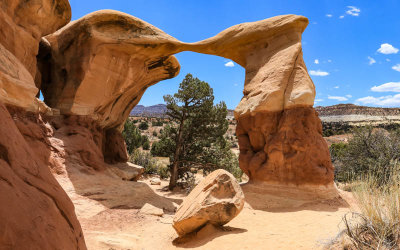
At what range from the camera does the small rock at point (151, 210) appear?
7.70m

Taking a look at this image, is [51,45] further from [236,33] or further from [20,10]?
[236,33]

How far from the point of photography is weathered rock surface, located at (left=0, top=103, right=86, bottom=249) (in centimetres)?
137

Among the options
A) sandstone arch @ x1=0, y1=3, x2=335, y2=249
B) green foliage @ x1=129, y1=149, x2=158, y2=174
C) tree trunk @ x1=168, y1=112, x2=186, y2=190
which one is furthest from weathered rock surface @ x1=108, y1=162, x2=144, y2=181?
green foliage @ x1=129, y1=149, x2=158, y2=174

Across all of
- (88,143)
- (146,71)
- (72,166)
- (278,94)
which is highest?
(146,71)

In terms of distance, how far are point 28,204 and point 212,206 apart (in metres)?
4.28

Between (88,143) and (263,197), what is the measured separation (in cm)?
699

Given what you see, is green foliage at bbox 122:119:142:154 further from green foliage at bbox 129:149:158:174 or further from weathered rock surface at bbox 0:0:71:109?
weathered rock surface at bbox 0:0:71:109

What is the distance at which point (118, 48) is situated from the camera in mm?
10523

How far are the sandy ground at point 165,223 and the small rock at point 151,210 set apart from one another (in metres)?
0.19

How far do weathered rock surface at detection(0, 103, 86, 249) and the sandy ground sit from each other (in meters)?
3.35

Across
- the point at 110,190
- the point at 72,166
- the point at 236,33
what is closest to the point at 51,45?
the point at 72,166

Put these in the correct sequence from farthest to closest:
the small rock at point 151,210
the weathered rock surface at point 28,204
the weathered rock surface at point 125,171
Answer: the weathered rock surface at point 125,171 → the small rock at point 151,210 → the weathered rock surface at point 28,204

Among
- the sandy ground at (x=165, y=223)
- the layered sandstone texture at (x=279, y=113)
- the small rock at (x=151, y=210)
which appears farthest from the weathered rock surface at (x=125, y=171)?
the layered sandstone texture at (x=279, y=113)

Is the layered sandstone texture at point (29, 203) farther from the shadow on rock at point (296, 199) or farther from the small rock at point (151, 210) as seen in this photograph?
the shadow on rock at point (296, 199)
